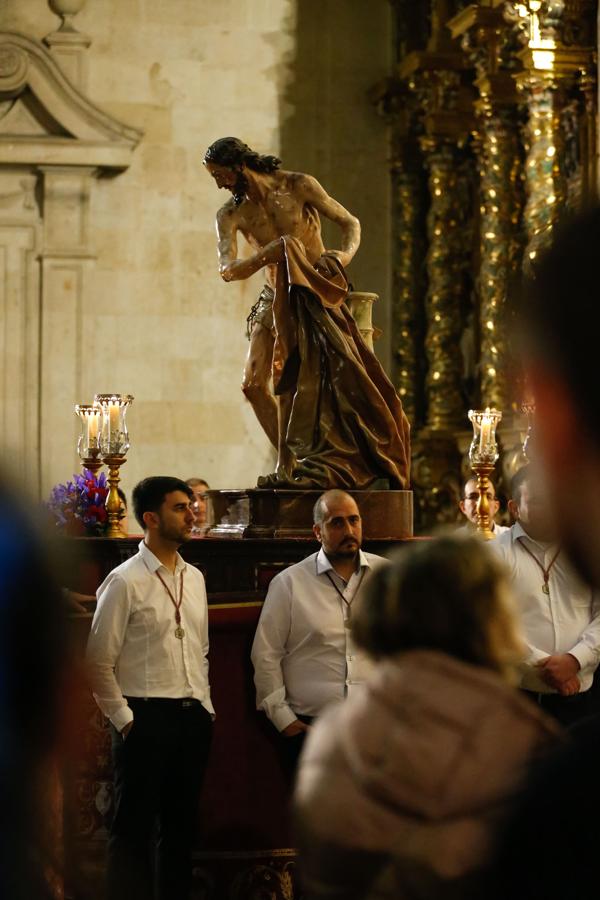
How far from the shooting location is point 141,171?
15430mm

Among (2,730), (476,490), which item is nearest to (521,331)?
(2,730)

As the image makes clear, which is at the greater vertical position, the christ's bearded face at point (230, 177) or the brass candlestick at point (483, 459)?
the christ's bearded face at point (230, 177)

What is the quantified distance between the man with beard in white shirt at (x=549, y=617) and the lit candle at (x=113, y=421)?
3.72 m

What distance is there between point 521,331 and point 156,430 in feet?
46.1

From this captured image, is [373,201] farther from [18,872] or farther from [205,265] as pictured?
[18,872]

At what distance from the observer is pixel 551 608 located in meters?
6.38

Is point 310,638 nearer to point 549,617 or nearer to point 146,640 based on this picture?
point 146,640

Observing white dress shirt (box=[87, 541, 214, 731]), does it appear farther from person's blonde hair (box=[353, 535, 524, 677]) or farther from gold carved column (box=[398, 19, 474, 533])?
gold carved column (box=[398, 19, 474, 533])

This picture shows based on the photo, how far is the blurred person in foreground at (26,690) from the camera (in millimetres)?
1287

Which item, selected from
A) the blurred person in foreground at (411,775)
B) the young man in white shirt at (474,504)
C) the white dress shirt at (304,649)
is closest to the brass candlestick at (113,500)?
the young man in white shirt at (474,504)

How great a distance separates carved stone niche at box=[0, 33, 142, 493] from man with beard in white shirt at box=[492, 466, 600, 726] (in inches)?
356

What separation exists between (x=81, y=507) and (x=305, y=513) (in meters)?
1.65

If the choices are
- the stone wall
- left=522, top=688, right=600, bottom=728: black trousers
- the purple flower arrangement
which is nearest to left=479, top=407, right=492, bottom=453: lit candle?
the purple flower arrangement

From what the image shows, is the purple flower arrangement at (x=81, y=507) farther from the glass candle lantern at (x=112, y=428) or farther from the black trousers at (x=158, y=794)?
the black trousers at (x=158, y=794)
